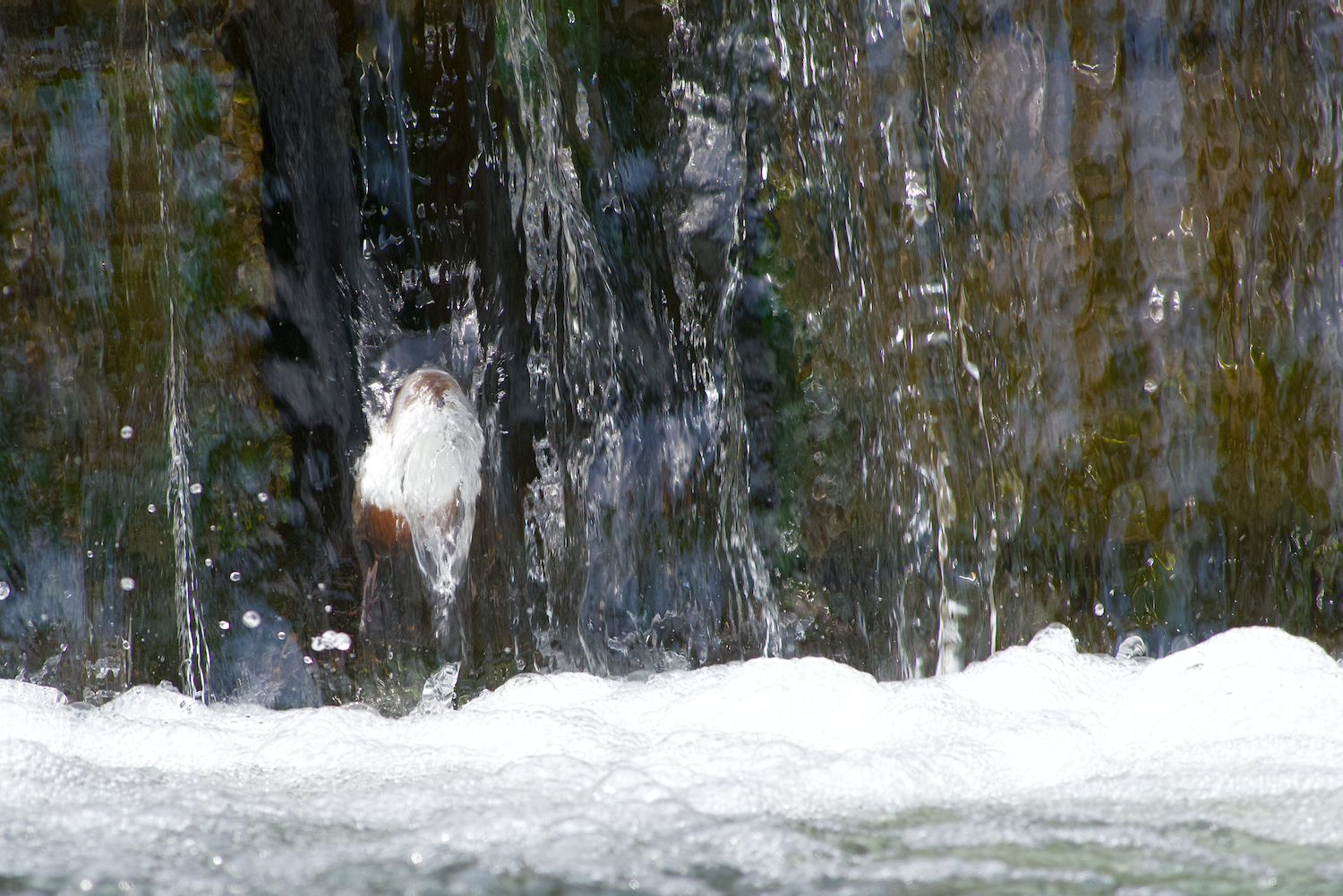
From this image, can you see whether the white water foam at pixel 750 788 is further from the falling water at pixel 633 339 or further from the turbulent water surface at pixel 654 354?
the falling water at pixel 633 339

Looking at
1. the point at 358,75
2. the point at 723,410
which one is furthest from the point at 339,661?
the point at 358,75

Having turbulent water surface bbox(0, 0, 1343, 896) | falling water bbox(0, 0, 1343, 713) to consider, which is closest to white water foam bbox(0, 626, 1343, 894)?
turbulent water surface bbox(0, 0, 1343, 896)

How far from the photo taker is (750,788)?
1.60 meters

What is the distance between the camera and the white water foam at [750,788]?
1.29m

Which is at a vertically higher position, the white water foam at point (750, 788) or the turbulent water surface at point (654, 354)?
the turbulent water surface at point (654, 354)

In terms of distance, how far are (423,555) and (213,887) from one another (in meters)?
1.86

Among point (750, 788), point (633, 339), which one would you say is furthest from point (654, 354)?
point (750, 788)

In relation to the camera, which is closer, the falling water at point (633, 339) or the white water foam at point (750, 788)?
the white water foam at point (750, 788)

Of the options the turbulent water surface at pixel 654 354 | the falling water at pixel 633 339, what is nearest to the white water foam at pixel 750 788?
the turbulent water surface at pixel 654 354

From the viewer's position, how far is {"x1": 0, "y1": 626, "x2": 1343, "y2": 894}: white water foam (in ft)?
4.24

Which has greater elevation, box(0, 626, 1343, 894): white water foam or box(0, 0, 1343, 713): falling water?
box(0, 0, 1343, 713): falling water

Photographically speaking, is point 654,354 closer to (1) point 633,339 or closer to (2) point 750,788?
(1) point 633,339

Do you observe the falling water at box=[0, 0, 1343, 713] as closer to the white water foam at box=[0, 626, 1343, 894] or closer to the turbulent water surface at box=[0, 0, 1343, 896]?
the turbulent water surface at box=[0, 0, 1343, 896]

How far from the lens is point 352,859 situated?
53.1 inches
